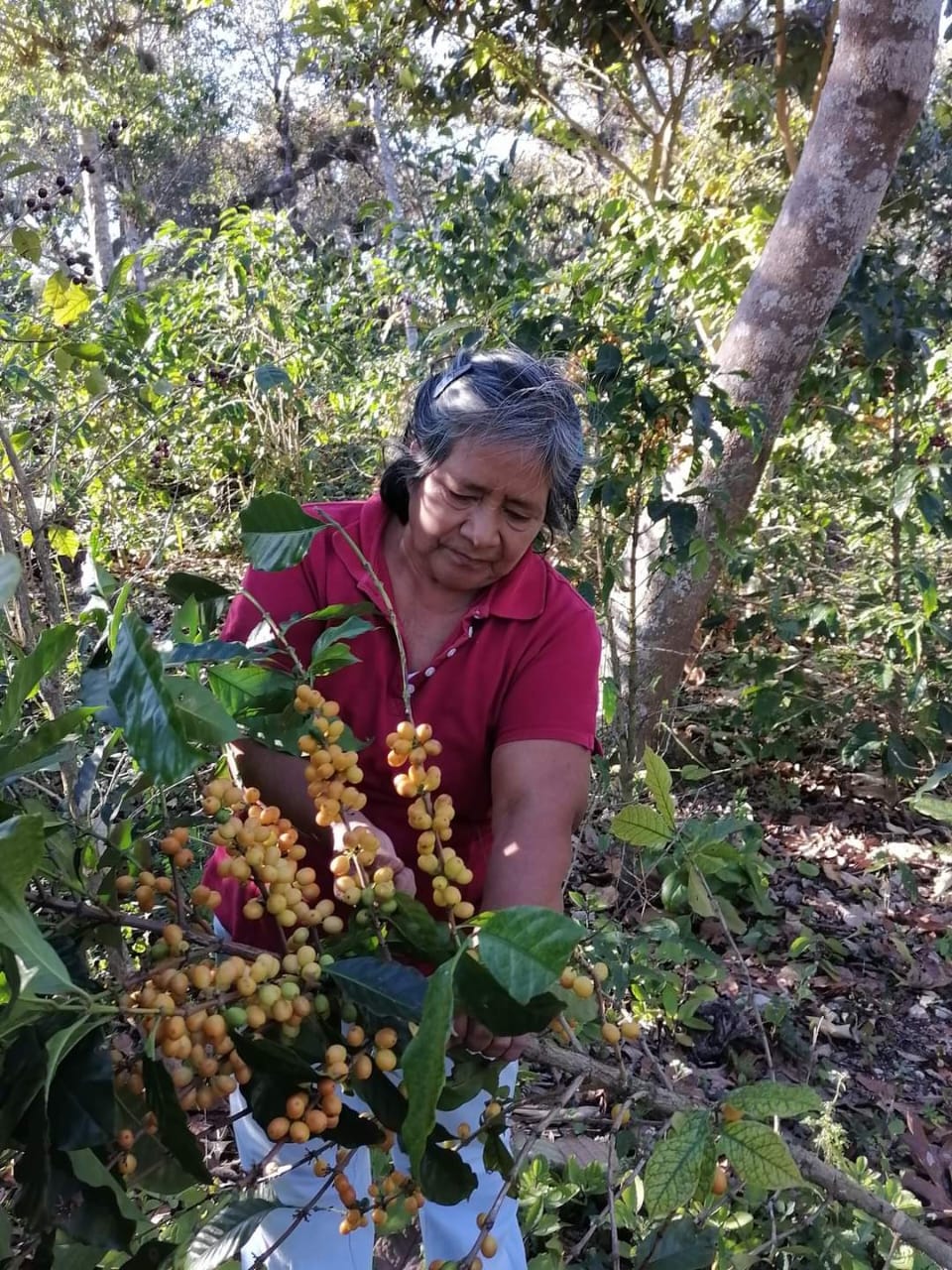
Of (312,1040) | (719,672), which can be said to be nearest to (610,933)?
(312,1040)

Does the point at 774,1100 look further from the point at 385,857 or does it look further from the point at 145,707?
the point at 145,707

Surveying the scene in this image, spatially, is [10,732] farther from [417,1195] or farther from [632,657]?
[632,657]

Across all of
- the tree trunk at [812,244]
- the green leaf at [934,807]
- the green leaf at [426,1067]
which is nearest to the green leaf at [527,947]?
the green leaf at [426,1067]

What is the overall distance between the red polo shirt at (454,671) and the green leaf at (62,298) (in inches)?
29.7

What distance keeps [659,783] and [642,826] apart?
8cm

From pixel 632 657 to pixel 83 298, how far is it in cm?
187

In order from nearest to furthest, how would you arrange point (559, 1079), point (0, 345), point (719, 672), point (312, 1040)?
point (312, 1040) → point (559, 1079) → point (0, 345) → point (719, 672)

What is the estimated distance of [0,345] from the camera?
113 inches

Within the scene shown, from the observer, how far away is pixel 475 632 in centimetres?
145

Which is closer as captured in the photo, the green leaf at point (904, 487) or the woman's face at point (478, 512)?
the woman's face at point (478, 512)

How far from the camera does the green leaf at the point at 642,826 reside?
114 centimetres

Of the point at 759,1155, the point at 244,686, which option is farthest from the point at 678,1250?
the point at 244,686

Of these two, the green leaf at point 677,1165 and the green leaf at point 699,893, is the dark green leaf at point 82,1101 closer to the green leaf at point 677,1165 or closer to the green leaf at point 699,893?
the green leaf at point 677,1165

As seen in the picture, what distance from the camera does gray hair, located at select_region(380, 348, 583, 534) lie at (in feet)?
4.42
